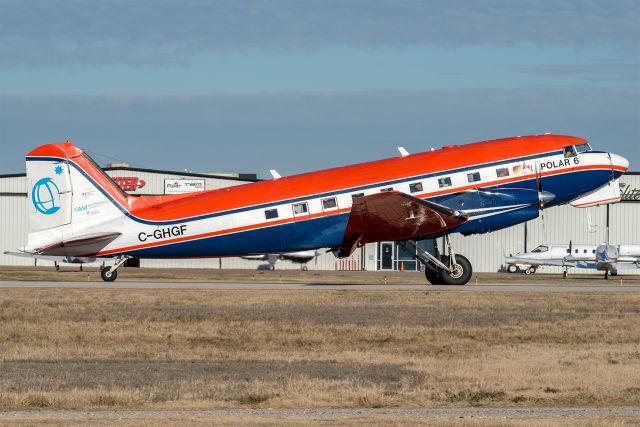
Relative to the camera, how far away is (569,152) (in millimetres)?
42969

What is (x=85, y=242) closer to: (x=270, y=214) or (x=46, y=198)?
(x=46, y=198)

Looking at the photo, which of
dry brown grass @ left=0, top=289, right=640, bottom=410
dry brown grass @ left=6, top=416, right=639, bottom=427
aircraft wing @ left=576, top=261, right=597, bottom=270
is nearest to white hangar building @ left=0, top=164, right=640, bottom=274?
aircraft wing @ left=576, top=261, right=597, bottom=270

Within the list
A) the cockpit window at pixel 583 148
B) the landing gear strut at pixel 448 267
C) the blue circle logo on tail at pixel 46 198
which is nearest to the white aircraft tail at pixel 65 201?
the blue circle logo on tail at pixel 46 198

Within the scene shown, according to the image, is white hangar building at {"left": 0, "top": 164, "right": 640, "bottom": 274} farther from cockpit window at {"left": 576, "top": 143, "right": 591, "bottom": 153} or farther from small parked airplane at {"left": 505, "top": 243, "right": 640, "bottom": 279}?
cockpit window at {"left": 576, "top": 143, "right": 591, "bottom": 153}

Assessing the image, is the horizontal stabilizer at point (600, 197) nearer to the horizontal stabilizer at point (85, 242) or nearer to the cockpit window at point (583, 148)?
the cockpit window at point (583, 148)

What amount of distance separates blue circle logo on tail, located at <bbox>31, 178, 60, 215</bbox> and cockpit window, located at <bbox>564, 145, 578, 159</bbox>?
22.0 metres

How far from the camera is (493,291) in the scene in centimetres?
4156

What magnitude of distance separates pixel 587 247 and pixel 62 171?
60595 millimetres

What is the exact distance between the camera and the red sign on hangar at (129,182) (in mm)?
98688

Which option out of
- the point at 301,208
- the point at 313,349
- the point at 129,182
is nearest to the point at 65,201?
the point at 301,208

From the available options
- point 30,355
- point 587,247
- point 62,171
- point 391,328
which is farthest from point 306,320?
point 587,247

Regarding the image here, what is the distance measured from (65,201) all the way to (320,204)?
1107cm

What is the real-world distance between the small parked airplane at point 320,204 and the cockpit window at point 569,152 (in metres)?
0.04

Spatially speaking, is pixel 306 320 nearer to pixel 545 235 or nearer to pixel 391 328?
Result: pixel 391 328
